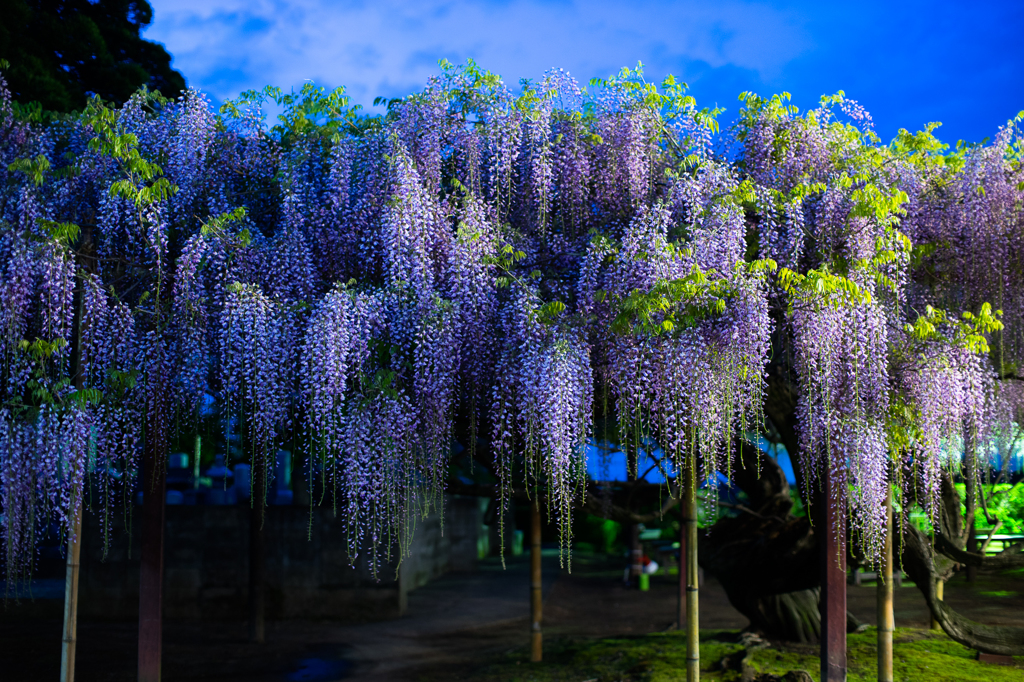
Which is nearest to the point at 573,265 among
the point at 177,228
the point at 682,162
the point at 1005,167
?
the point at 682,162

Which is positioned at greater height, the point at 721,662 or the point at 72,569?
the point at 72,569

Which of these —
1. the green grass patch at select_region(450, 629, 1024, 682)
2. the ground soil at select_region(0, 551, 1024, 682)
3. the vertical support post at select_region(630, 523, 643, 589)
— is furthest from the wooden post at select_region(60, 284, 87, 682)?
the vertical support post at select_region(630, 523, 643, 589)

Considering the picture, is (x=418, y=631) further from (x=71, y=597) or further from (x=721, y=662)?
(x=71, y=597)

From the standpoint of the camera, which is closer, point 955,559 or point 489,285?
point 489,285

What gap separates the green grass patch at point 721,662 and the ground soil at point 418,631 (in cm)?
62

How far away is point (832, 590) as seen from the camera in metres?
6.35

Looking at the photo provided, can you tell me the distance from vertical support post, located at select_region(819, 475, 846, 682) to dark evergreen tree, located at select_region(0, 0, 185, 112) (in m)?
9.21

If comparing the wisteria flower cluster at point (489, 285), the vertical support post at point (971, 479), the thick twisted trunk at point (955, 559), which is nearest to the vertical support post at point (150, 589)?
the wisteria flower cluster at point (489, 285)

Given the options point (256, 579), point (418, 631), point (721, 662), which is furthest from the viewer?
point (418, 631)

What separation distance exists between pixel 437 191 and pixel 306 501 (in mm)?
6895

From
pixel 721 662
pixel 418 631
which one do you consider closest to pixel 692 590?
pixel 721 662

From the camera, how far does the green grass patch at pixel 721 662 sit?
743 cm

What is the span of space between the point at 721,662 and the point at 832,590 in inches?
69.7

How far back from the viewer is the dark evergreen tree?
9.98 m
